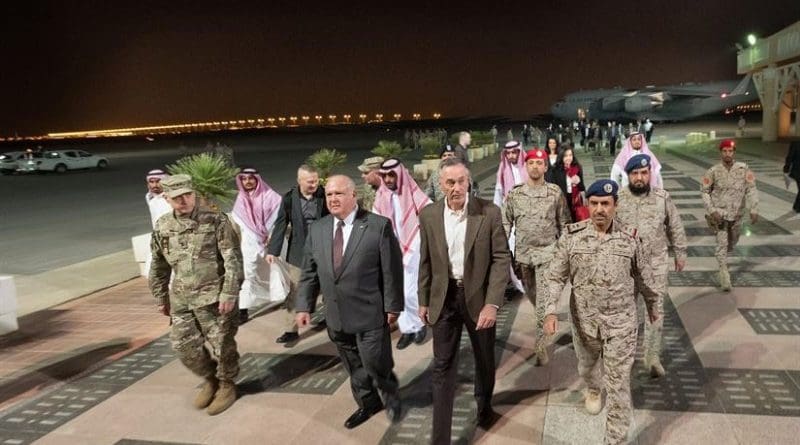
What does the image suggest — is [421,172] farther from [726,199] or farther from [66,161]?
[66,161]

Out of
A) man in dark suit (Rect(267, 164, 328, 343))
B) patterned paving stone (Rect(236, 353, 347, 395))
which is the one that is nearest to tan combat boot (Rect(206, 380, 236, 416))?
patterned paving stone (Rect(236, 353, 347, 395))

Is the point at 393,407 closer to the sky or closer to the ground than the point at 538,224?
closer to the ground

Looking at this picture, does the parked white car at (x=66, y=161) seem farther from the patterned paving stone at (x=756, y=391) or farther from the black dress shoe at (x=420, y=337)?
the patterned paving stone at (x=756, y=391)

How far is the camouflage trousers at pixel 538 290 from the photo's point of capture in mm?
5062

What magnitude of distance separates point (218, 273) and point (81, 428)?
1.54 m

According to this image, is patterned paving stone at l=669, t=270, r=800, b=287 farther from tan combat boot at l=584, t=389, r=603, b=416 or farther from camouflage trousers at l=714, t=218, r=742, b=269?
tan combat boot at l=584, t=389, r=603, b=416

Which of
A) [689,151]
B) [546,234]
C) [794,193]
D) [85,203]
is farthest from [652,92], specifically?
[546,234]

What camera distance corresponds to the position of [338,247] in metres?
4.11

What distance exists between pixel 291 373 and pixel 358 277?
69.0 inches

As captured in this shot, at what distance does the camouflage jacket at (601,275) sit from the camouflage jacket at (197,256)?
7.61 ft

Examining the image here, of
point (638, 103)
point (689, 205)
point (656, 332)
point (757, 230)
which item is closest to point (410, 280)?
point (656, 332)

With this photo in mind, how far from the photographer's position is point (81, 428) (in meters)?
4.55

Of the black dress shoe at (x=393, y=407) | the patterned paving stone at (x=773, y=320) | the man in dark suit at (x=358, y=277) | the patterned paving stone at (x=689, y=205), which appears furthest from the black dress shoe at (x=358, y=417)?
the patterned paving stone at (x=689, y=205)

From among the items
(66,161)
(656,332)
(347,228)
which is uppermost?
(66,161)
